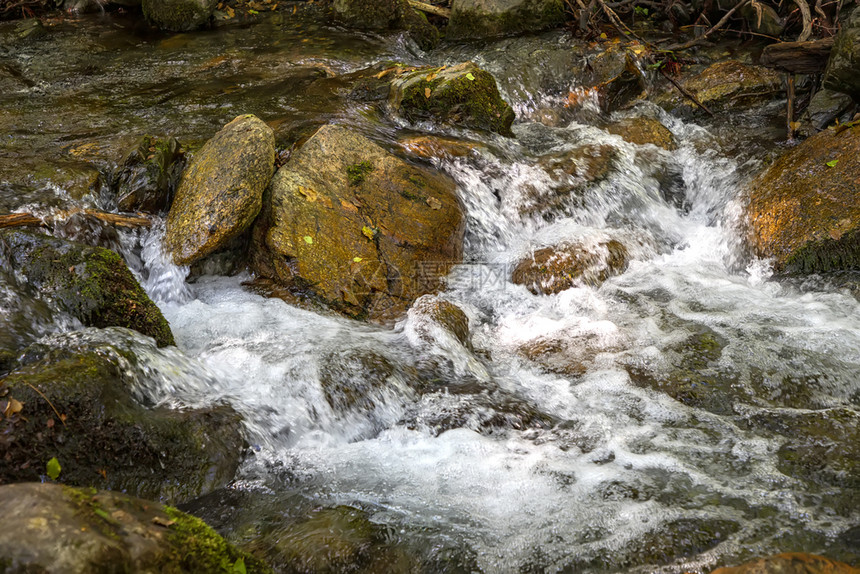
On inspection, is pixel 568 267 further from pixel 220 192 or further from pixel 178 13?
pixel 178 13

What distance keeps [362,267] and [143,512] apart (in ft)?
12.0

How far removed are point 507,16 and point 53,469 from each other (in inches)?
365

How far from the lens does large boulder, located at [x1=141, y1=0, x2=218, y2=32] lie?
1085 centimetres

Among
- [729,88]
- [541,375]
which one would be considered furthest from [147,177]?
[729,88]

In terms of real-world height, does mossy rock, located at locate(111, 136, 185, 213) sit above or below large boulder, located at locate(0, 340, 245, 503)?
above

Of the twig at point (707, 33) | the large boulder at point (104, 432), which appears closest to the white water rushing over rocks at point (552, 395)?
the large boulder at point (104, 432)

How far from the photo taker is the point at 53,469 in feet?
9.62

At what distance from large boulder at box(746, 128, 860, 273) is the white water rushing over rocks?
27 centimetres

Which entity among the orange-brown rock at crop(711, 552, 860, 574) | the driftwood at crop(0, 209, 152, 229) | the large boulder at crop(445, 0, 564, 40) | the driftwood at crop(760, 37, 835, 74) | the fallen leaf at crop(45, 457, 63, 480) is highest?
the large boulder at crop(445, 0, 564, 40)

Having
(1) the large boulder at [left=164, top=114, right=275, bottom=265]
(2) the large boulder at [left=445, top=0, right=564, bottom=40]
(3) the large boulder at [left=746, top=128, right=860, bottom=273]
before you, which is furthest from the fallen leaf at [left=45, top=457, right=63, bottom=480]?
(2) the large boulder at [left=445, top=0, right=564, bottom=40]

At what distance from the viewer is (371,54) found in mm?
9695

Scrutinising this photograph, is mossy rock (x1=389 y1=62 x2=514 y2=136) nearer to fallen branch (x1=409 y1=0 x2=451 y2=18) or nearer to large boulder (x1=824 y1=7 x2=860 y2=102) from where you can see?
large boulder (x1=824 y1=7 x2=860 y2=102)

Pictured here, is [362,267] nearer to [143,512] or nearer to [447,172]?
[447,172]

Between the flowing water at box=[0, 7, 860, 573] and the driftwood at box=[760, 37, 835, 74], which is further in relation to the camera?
the driftwood at box=[760, 37, 835, 74]
